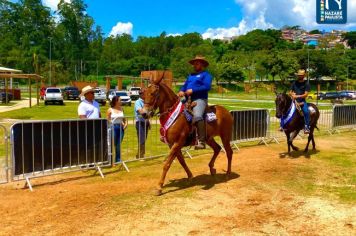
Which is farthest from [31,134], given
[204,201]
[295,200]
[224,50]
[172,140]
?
[224,50]

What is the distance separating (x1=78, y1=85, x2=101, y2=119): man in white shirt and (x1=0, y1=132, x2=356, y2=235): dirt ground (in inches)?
54.2

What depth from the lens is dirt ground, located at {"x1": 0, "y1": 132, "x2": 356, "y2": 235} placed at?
624 cm

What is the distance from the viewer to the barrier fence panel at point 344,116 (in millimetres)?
19359

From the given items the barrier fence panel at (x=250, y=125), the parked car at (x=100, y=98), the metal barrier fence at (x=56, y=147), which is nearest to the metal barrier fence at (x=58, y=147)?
the metal barrier fence at (x=56, y=147)

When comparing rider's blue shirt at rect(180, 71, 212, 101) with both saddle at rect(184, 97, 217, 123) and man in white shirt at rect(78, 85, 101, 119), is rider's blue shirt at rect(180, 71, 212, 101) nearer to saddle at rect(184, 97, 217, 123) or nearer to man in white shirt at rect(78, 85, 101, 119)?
saddle at rect(184, 97, 217, 123)

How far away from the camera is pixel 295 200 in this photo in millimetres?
7699

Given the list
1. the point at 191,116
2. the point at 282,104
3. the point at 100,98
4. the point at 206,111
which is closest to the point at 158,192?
the point at 191,116

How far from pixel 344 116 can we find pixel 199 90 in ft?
43.6

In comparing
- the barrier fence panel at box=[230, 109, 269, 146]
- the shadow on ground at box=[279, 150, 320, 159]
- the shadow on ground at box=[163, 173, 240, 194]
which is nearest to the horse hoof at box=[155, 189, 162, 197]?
the shadow on ground at box=[163, 173, 240, 194]

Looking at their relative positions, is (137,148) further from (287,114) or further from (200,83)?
(200,83)

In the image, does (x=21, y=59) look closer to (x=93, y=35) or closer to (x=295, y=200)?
(x=93, y=35)

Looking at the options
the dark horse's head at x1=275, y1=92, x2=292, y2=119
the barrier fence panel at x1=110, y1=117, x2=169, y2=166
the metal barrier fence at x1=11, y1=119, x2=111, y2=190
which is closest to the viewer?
the metal barrier fence at x1=11, y1=119, x2=111, y2=190

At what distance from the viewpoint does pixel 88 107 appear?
34.1 feet

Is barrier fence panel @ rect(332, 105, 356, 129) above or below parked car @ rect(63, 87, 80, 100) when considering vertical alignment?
below
